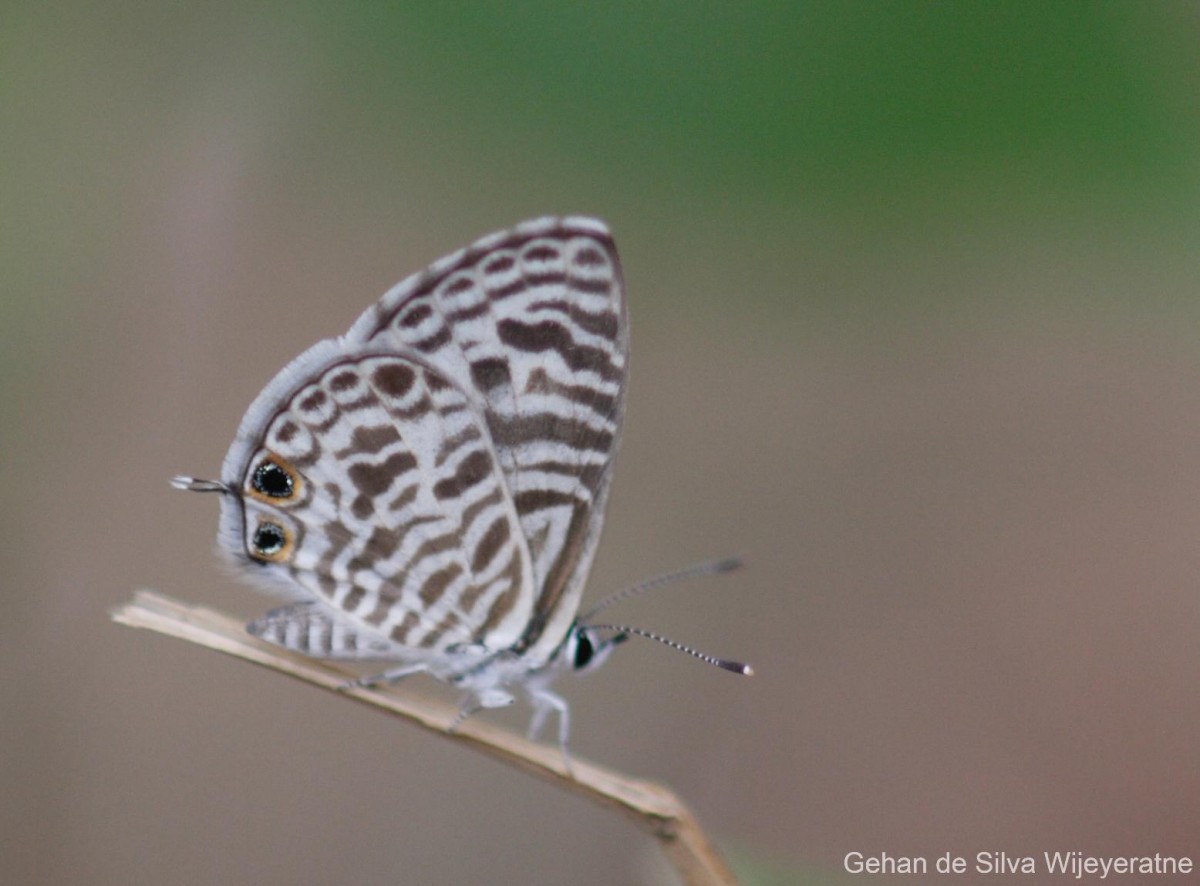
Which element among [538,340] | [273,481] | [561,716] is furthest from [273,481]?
[561,716]

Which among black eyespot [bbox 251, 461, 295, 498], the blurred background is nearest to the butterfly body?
black eyespot [bbox 251, 461, 295, 498]

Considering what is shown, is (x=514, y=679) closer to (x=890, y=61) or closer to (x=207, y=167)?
(x=890, y=61)

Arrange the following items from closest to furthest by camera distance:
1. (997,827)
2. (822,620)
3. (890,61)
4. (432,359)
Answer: (432,359)
(997,827)
(890,61)
(822,620)

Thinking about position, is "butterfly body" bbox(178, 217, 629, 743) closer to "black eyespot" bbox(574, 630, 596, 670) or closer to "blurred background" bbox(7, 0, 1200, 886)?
"black eyespot" bbox(574, 630, 596, 670)

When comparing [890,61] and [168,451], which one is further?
[168,451]

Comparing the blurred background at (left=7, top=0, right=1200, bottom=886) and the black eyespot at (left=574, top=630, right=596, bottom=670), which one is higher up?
the blurred background at (left=7, top=0, right=1200, bottom=886)

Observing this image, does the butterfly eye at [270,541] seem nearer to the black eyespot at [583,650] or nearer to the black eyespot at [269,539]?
the black eyespot at [269,539]

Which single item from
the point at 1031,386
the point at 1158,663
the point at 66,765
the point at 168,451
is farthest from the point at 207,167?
the point at 1158,663
